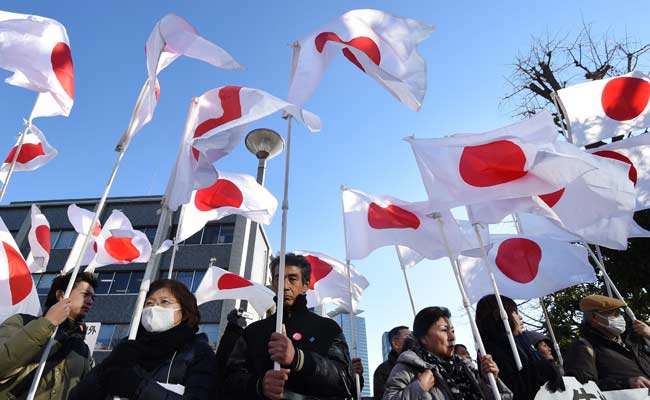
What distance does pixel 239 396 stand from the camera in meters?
2.46

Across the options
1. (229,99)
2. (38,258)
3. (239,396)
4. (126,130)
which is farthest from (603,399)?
(38,258)

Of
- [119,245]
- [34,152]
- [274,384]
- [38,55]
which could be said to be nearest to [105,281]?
[119,245]

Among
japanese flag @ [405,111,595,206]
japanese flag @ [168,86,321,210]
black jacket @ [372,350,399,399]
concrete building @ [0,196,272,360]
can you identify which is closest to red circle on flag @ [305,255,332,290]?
black jacket @ [372,350,399,399]

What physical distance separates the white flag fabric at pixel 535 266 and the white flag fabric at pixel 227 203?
3311mm

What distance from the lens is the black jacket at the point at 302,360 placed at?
2369 millimetres

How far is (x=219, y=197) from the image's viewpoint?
575 cm

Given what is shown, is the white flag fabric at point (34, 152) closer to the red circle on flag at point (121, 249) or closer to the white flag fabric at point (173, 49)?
the red circle on flag at point (121, 249)

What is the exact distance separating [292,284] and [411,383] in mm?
1003

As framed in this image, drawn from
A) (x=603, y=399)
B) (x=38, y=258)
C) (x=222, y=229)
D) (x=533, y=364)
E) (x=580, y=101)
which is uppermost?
(x=222, y=229)

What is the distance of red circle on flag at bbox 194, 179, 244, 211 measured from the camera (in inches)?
224

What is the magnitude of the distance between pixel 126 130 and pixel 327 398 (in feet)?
10.7

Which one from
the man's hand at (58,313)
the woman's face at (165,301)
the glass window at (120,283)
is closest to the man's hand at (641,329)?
the woman's face at (165,301)

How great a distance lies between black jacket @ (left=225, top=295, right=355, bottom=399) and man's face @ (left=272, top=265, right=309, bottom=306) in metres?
0.04

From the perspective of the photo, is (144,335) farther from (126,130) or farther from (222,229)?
(222,229)
